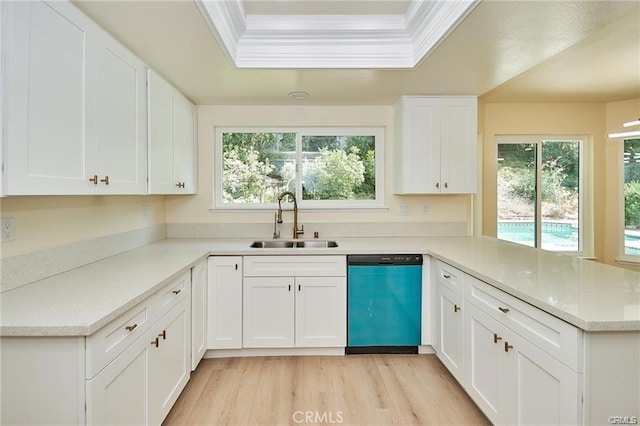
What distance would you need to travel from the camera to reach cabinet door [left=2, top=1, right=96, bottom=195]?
121 cm

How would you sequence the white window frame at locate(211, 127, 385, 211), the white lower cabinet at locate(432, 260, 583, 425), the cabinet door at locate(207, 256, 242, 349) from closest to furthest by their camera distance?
the white lower cabinet at locate(432, 260, 583, 425) → the cabinet door at locate(207, 256, 242, 349) → the white window frame at locate(211, 127, 385, 211)

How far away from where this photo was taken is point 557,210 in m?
4.18

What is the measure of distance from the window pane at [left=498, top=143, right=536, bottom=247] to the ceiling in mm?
740

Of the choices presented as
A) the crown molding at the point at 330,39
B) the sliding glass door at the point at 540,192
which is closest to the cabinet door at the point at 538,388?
the crown molding at the point at 330,39

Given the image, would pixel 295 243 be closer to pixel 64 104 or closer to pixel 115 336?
pixel 115 336

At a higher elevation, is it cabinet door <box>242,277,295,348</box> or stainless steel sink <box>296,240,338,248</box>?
stainless steel sink <box>296,240,338,248</box>

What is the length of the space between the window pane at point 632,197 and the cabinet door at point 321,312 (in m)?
3.72

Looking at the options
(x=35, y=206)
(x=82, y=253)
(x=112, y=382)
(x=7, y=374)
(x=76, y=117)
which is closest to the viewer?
(x=7, y=374)

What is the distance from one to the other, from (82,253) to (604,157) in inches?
209

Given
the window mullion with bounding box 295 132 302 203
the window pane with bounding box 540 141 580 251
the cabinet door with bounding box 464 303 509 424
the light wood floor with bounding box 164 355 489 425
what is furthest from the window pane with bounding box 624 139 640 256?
the window mullion with bounding box 295 132 302 203

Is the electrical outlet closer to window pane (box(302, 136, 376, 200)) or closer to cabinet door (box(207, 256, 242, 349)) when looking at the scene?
cabinet door (box(207, 256, 242, 349))

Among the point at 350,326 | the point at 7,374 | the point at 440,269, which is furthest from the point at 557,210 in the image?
the point at 7,374

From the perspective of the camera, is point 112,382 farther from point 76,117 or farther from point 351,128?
point 351,128

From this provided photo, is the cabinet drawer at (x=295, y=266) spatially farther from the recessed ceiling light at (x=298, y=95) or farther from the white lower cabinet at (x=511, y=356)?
the recessed ceiling light at (x=298, y=95)
